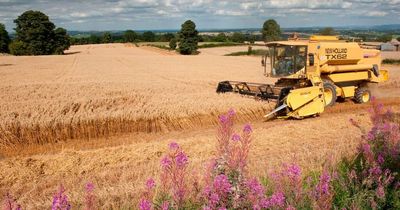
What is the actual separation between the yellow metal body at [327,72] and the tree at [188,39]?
53422 mm

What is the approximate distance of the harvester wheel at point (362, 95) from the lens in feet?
55.8

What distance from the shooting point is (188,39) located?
230 feet

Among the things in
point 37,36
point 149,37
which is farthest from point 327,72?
point 149,37

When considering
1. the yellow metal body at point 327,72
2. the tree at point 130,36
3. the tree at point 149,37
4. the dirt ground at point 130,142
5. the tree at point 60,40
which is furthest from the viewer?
the tree at point 149,37

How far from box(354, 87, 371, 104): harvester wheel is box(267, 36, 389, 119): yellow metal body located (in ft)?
0.15

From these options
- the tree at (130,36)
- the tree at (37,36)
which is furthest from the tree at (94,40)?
the tree at (37,36)

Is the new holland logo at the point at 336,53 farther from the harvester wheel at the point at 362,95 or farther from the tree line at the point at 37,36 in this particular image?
the tree line at the point at 37,36

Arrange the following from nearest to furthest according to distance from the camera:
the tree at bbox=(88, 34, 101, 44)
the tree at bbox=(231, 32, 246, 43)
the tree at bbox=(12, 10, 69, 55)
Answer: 1. the tree at bbox=(12, 10, 69, 55)
2. the tree at bbox=(231, 32, 246, 43)
3. the tree at bbox=(88, 34, 101, 44)

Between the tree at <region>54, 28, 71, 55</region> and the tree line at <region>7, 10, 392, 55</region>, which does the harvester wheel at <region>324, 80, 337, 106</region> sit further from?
the tree at <region>54, 28, 71, 55</region>

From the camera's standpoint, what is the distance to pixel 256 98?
1536 centimetres

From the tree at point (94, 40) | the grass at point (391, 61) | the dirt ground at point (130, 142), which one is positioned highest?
the tree at point (94, 40)

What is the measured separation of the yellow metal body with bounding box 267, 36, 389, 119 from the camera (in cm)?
1398

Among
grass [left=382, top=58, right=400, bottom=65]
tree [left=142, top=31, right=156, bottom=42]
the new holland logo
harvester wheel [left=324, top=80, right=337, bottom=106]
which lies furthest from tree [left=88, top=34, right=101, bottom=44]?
harvester wheel [left=324, top=80, right=337, bottom=106]

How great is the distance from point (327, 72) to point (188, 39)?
55869mm
